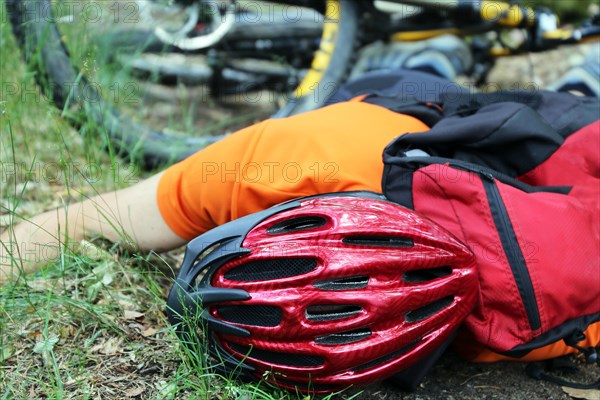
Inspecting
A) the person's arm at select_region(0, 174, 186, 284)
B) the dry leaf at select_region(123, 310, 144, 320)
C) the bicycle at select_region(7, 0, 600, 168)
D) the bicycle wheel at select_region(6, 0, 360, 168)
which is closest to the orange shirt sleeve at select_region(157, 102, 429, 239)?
the person's arm at select_region(0, 174, 186, 284)

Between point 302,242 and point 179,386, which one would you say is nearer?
point 302,242

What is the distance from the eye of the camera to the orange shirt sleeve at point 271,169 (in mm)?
1949

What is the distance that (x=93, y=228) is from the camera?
221cm

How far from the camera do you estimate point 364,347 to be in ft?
5.81

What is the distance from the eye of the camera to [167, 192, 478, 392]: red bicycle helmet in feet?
5.76

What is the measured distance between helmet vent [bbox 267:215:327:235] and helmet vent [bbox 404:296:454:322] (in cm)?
33

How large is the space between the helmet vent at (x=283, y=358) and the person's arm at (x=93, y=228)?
0.47m

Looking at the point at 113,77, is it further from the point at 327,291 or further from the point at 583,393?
the point at 583,393

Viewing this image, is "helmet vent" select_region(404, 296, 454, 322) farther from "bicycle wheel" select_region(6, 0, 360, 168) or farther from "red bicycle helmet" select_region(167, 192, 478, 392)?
"bicycle wheel" select_region(6, 0, 360, 168)

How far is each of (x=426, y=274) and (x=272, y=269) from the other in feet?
1.37

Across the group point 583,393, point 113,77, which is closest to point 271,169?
point 583,393

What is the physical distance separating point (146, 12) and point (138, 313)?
209cm

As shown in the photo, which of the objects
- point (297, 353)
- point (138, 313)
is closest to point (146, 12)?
point (138, 313)

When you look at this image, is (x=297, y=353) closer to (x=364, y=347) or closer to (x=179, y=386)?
(x=364, y=347)
